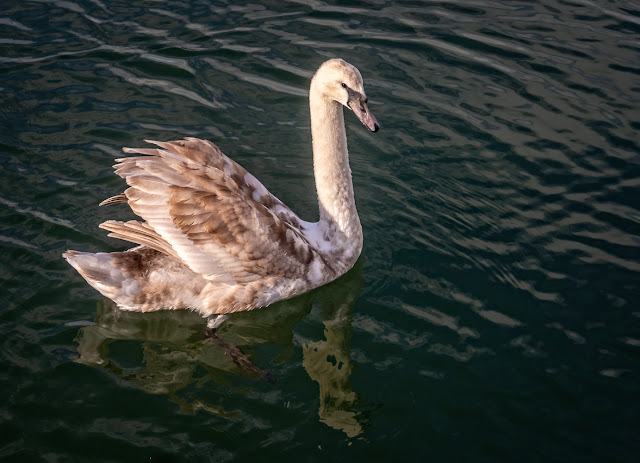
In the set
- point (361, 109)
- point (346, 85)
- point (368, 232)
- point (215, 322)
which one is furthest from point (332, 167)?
point (215, 322)

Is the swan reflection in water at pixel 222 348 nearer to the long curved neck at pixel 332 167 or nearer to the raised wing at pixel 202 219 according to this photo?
the raised wing at pixel 202 219

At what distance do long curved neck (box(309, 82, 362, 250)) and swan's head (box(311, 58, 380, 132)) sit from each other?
18 centimetres

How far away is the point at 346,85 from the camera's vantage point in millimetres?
6289

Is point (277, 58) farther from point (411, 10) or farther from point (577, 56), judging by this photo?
point (577, 56)

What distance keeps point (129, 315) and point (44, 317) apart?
2.50 ft

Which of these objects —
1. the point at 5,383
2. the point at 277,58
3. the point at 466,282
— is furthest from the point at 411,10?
the point at 5,383

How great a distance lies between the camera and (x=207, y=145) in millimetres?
6652

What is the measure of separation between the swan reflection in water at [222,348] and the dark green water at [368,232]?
3 centimetres

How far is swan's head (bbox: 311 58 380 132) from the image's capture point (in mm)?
6227

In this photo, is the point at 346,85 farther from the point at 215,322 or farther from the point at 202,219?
the point at 215,322

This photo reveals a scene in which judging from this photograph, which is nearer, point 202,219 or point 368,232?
point 202,219

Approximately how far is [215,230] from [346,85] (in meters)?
1.78

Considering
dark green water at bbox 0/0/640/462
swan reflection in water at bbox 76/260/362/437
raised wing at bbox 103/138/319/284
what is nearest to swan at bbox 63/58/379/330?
raised wing at bbox 103/138/319/284

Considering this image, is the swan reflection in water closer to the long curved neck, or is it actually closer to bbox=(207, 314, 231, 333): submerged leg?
bbox=(207, 314, 231, 333): submerged leg
